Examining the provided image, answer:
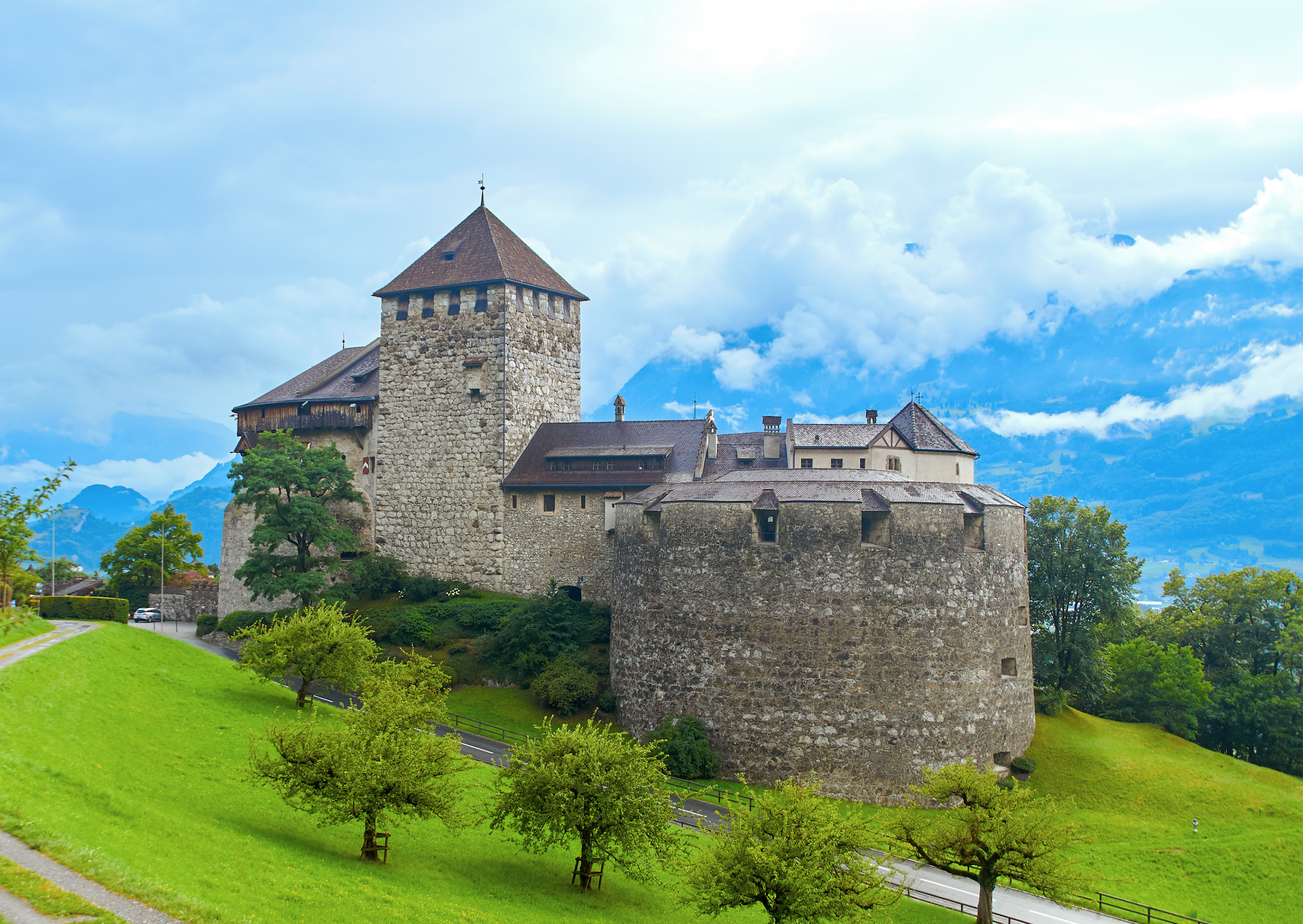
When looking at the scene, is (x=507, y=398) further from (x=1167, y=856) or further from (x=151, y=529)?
(x=151, y=529)

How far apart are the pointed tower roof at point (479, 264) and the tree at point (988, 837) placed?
34.4 m

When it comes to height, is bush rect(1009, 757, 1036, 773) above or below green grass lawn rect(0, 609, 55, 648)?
below

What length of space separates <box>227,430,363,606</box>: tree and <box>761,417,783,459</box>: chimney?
70.9 feet

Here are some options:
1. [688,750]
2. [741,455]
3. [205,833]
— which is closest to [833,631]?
[688,750]

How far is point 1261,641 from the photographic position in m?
55.1

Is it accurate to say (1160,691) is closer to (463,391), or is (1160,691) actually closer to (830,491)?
(830,491)

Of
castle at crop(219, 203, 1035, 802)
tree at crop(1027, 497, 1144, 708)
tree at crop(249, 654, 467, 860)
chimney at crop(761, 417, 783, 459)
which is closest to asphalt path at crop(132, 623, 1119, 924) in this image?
tree at crop(249, 654, 467, 860)

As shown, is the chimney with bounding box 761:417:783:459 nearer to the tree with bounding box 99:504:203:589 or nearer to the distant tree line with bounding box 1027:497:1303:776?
the distant tree line with bounding box 1027:497:1303:776

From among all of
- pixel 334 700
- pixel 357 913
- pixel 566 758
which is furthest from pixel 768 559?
pixel 357 913

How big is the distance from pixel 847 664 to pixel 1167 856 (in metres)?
12.7

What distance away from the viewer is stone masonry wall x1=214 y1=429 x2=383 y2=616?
2181 inches

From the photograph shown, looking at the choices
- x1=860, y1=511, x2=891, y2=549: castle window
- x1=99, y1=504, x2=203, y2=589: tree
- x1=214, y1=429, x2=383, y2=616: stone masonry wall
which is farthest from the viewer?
x1=99, y1=504, x2=203, y2=589: tree

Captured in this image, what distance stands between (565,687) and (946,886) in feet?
56.2

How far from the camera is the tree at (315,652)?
36406 mm
